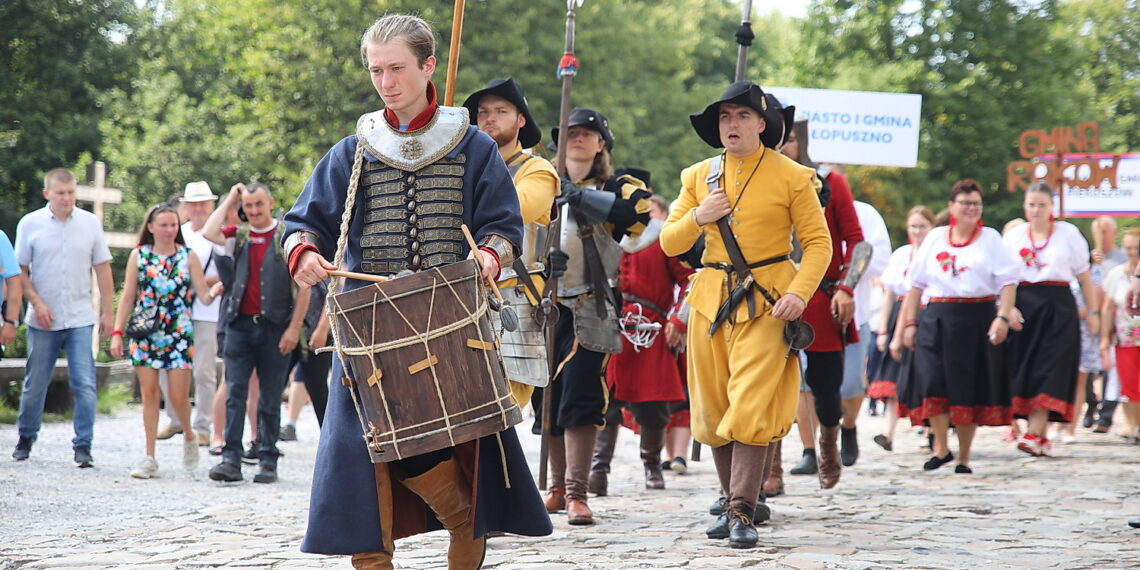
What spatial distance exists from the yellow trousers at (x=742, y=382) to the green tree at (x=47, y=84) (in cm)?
2360

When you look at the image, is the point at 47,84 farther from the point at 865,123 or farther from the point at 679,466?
the point at 679,466

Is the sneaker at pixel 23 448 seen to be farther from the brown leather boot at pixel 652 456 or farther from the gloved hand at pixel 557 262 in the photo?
the gloved hand at pixel 557 262

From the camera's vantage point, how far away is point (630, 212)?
7.25 m

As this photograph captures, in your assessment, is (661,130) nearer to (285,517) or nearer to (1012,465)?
(1012,465)

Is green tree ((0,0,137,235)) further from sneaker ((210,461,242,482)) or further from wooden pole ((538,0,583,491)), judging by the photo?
wooden pole ((538,0,583,491))

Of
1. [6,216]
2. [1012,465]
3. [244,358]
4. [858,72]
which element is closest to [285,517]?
[244,358]

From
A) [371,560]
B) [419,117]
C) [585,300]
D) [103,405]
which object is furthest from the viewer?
[103,405]

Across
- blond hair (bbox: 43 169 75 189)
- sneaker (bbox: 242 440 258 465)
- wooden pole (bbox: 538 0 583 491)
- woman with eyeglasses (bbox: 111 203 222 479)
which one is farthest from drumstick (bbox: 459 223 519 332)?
blond hair (bbox: 43 169 75 189)

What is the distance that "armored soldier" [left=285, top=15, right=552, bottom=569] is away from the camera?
14.3ft

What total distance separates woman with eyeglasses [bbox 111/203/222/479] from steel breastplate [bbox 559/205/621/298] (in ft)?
11.5

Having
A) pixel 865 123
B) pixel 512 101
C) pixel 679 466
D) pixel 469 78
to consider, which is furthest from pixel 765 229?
pixel 469 78

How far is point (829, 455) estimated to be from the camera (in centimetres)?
830

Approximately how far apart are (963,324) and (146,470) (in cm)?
562

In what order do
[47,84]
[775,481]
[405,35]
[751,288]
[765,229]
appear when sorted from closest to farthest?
1. [405,35]
2. [751,288]
3. [765,229]
4. [775,481]
5. [47,84]
